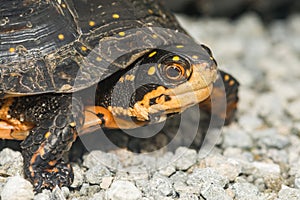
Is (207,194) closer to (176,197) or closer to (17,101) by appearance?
(176,197)

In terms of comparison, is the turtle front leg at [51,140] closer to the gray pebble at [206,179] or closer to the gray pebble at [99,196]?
the gray pebble at [99,196]

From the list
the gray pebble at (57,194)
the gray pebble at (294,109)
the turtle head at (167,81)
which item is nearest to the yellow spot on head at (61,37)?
the turtle head at (167,81)

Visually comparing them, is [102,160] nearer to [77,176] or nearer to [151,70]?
[77,176]

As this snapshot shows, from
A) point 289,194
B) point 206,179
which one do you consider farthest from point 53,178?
point 289,194

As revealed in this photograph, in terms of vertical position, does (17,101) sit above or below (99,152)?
above

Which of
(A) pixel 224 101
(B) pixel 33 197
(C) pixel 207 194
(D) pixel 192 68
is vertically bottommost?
(B) pixel 33 197

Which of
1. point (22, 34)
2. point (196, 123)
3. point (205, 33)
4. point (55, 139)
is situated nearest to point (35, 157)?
point (55, 139)
